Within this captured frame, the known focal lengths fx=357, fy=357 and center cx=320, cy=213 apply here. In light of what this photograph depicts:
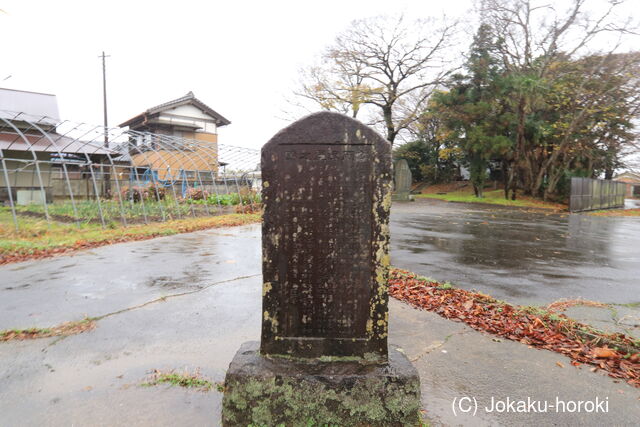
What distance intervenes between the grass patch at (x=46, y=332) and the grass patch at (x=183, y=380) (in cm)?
136

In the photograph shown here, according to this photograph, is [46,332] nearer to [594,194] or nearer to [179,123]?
[594,194]

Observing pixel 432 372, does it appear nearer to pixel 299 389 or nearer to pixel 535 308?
pixel 299 389

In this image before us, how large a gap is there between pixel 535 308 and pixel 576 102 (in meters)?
21.1

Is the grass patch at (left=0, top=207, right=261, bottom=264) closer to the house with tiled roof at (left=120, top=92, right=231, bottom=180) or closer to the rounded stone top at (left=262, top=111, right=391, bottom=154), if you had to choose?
the rounded stone top at (left=262, top=111, right=391, bottom=154)

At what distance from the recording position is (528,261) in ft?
22.4

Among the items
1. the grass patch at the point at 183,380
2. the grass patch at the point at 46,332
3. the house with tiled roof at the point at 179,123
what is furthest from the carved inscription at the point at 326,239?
the house with tiled roof at the point at 179,123

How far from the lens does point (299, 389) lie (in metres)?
2.19

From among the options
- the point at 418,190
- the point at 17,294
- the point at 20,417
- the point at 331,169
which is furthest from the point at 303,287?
the point at 418,190

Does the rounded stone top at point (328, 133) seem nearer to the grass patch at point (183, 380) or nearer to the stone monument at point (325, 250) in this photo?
the stone monument at point (325, 250)

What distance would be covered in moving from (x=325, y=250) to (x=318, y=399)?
913 millimetres

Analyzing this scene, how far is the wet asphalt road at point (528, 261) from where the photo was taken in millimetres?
5004

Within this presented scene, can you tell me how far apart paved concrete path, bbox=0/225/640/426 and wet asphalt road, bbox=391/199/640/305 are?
182 centimetres

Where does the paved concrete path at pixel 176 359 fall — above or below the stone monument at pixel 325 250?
below

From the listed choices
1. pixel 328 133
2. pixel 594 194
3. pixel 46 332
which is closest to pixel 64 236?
pixel 46 332
